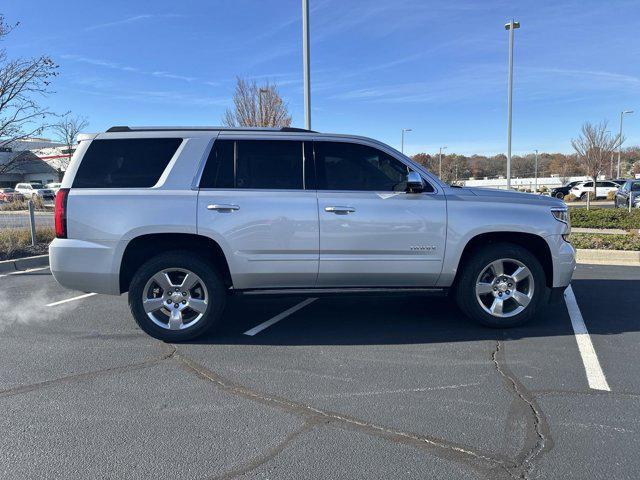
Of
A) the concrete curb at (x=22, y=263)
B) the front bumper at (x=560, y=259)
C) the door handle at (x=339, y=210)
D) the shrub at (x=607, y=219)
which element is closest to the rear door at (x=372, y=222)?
the door handle at (x=339, y=210)

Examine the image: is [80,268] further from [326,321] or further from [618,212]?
[618,212]

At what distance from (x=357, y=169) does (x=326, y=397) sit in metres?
2.33

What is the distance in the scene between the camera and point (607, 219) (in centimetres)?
1468

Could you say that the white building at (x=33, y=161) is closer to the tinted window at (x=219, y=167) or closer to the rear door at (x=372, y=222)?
the tinted window at (x=219, y=167)

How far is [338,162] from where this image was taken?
496 cm

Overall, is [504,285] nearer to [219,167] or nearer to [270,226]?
[270,226]

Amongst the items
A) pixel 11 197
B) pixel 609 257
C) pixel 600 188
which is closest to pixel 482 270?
pixel 609 257

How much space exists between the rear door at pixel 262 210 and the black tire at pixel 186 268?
23cm

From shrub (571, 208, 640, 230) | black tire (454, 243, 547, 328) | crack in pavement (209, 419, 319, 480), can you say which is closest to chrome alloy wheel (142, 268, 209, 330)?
crack in pavement (209, 419, 319, 480)

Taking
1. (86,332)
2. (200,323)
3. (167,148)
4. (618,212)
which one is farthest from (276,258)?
(618,212)

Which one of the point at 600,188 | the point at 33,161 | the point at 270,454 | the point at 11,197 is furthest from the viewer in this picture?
the point at 600,188

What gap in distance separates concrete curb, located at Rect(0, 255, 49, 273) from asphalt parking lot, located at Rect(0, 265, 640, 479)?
4.03 m

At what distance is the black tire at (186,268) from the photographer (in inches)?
187

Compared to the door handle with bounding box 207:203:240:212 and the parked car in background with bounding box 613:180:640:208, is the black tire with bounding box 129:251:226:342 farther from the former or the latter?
the parked car in background with bounding box 613:180:640:208
